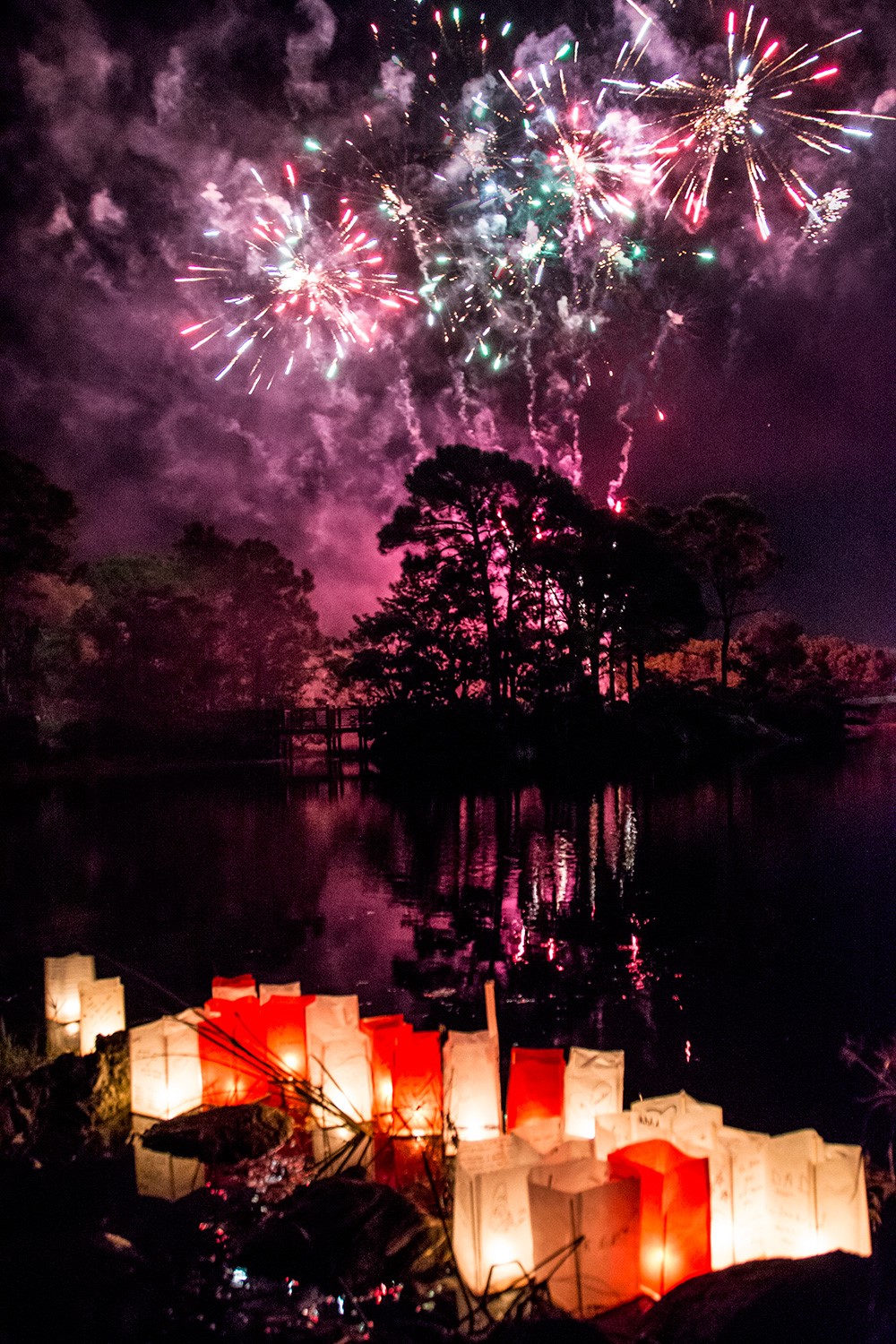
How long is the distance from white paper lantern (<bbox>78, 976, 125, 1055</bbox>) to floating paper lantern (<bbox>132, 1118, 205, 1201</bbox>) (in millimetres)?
681

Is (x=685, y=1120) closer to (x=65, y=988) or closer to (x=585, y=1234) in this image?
(x=585, y=1234)

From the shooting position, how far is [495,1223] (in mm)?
2137

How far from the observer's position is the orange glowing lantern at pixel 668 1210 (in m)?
2.12

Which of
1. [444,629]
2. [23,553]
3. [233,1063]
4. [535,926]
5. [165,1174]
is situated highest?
[23,553]

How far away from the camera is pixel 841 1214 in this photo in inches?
83.5

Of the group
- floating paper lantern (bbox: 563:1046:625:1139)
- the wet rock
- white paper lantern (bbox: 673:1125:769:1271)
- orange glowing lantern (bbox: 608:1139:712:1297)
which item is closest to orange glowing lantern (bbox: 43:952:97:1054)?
the wet rock

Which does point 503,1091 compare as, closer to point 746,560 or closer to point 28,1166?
point 28,1166

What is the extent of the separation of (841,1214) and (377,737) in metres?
21.2

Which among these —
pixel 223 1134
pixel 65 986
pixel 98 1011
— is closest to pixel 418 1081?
pixel 223 1134

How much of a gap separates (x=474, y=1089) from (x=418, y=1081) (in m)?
0.22

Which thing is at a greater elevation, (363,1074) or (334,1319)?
(363,1074)

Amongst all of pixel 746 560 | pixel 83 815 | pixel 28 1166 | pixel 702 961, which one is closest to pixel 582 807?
pixel 83 815

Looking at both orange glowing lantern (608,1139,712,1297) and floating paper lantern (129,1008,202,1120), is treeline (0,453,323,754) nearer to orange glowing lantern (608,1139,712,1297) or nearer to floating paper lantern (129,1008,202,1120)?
floating paper lantern (129,1008,202,1120)

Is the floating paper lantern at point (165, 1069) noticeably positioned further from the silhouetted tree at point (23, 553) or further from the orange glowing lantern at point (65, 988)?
the silhouetted tree at point (23, 553)
